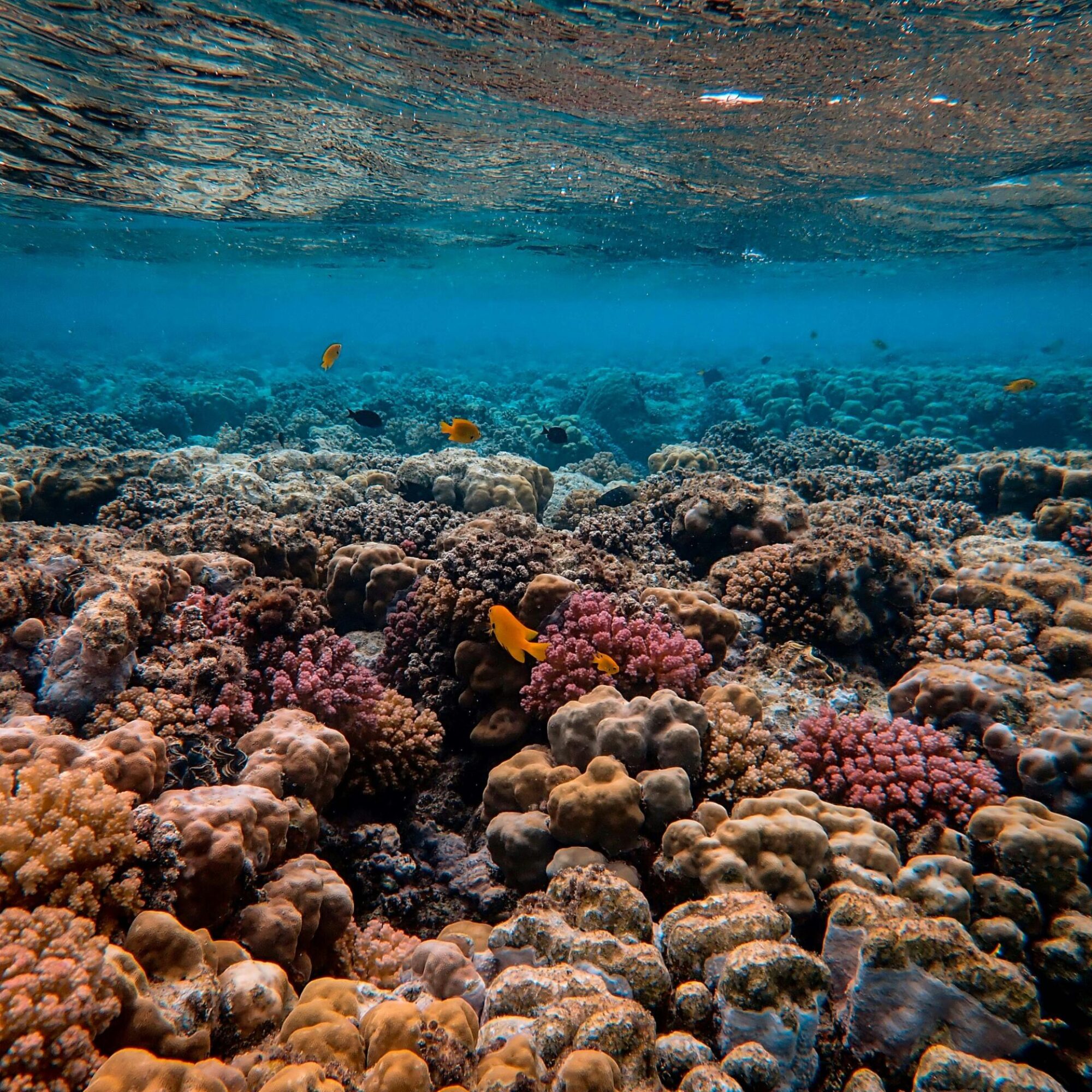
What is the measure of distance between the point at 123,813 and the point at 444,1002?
185 centimetres

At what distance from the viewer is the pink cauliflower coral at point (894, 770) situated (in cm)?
454

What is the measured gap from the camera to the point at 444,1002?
9.37ft

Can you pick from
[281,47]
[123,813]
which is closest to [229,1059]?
[123,813]

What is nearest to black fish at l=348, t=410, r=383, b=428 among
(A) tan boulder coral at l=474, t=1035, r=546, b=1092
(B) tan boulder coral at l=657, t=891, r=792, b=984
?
(B) tan boulder coral at l=657, t=891, r=792, b=984

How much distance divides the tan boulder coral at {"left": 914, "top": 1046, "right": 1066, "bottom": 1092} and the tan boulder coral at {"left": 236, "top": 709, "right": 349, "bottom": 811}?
3798 mm

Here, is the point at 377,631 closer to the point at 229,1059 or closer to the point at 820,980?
the point at 229,1059

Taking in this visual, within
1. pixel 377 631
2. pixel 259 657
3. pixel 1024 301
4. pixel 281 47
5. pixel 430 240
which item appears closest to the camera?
pixel 259 657

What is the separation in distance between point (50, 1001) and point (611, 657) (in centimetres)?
399

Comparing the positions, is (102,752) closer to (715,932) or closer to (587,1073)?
(587,1073)

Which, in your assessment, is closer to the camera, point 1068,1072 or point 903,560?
point 1068,1072

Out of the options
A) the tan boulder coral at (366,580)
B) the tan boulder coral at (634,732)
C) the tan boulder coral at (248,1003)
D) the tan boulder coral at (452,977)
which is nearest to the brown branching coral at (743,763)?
the tan boulder coral at (634,732)

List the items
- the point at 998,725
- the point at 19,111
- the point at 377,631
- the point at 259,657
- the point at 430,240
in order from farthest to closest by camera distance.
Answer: the point at 430,240
the point at 19,111
the point at 377,631
the point at 259,657
the point at 998,725

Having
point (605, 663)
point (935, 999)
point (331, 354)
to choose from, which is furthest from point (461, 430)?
point (935, 999)

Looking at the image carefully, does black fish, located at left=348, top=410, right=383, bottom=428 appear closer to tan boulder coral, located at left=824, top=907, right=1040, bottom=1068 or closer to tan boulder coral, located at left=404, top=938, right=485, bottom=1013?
tan boulder coral, located at left=404, top=938, right=485, bottom=1013
